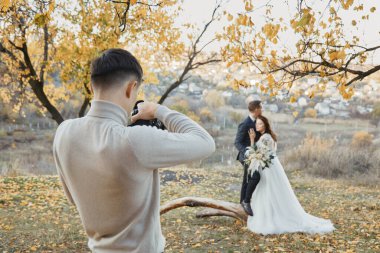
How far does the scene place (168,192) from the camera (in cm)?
1157

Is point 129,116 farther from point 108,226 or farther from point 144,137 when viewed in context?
point 108,226

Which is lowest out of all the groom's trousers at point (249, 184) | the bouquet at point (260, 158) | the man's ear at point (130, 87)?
the groom's trousers at point (249, 184)

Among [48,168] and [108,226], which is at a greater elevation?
[108,226]

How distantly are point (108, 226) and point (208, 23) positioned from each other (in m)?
11.0

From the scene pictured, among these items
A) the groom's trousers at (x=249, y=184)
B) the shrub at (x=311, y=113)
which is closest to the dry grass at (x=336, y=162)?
the groom's trousers at (x=249, y=184)

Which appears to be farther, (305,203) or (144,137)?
(305,203)

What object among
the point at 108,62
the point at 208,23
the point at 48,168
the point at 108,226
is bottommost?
the point at 48,168

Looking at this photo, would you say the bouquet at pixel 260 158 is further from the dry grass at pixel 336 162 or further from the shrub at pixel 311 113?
the shrub at pixel 311 113

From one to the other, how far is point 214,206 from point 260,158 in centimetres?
140

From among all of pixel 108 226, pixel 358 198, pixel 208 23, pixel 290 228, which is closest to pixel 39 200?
pixel 290 228

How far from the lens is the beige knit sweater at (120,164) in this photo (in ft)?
4.50

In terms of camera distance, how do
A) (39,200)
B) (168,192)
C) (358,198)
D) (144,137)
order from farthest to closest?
(168,192) < (358,198) < (39,200) < (144,137)

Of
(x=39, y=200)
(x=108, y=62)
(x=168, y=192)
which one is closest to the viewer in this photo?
(x=108, y=62)

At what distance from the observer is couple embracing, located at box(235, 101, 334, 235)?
671cm
